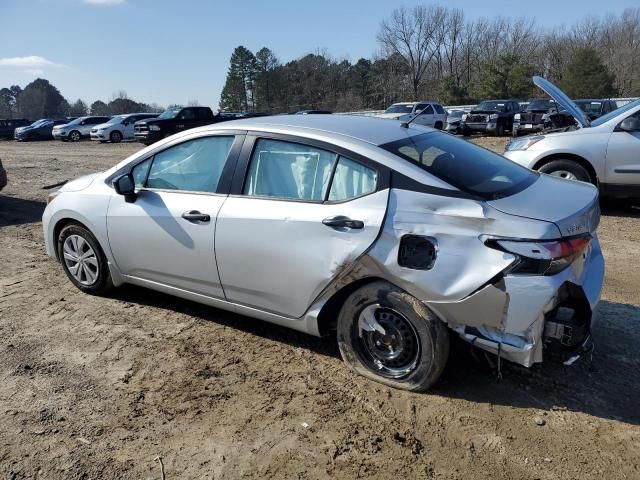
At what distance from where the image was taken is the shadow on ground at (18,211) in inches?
339

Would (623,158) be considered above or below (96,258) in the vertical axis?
above

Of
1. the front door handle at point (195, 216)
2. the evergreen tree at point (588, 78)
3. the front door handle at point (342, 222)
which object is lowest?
the front door handle at point (195, 216)

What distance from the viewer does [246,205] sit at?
360 cm

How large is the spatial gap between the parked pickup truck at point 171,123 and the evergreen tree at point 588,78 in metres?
32.3

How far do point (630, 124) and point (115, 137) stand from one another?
28.0 m

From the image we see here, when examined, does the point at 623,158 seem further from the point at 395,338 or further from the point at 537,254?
the point at 395,338

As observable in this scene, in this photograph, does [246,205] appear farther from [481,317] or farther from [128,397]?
[481,317]

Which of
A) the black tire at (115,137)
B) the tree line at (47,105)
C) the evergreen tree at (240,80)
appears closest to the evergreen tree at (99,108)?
the tree line at (47,105)

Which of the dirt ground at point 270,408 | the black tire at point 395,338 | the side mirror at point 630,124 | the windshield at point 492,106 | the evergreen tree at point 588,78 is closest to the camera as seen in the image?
the dirt ground at point 270,408

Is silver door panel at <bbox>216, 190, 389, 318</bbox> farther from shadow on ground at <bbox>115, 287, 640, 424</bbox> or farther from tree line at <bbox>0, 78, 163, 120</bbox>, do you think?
tree line at <bbox>0, 78, 163, 120</bbox>

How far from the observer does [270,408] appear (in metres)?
3.13

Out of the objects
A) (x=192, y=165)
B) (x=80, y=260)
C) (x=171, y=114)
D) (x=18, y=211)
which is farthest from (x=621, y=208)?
(x=171, y=114)

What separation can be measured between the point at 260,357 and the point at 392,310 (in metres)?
1.11

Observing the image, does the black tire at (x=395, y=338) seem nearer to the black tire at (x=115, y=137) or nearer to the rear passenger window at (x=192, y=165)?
the rear passenger window at (x=192, y=165)
